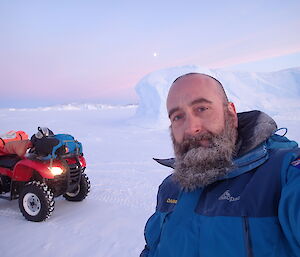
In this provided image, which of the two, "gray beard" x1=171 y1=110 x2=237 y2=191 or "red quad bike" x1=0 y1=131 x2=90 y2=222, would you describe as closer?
"gray beard" x1=171 y1=110 x2=237 y2=191

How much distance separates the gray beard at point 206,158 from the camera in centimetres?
109

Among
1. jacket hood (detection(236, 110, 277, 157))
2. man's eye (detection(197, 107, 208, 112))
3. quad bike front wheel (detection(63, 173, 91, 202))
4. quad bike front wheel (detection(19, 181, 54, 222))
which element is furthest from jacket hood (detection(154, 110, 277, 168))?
quad bike front wheel (detection(63, 173, 91, 202))

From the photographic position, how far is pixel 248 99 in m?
21.4

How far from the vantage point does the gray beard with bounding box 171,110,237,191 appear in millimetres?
1086

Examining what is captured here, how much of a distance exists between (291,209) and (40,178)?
11.7ft

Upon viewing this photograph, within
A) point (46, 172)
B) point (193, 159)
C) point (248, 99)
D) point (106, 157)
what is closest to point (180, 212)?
point (193, 159)

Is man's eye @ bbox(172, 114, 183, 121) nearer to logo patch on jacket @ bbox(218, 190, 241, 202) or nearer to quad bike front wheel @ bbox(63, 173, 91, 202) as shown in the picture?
logo patch on jacket @ bbox(218, 190, 241, 202)

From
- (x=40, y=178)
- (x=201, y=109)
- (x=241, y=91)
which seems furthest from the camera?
(x=241, y=91)

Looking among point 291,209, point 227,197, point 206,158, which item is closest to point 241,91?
point 206,158

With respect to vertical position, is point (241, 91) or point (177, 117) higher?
point (241, 91)

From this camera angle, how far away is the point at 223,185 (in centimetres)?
106

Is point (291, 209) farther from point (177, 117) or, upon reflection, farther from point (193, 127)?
point (177, 117)

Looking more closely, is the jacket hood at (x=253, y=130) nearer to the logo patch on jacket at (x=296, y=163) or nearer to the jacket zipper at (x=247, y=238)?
the logo patch on jacket at (x=296, y=163)

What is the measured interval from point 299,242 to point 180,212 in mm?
499
